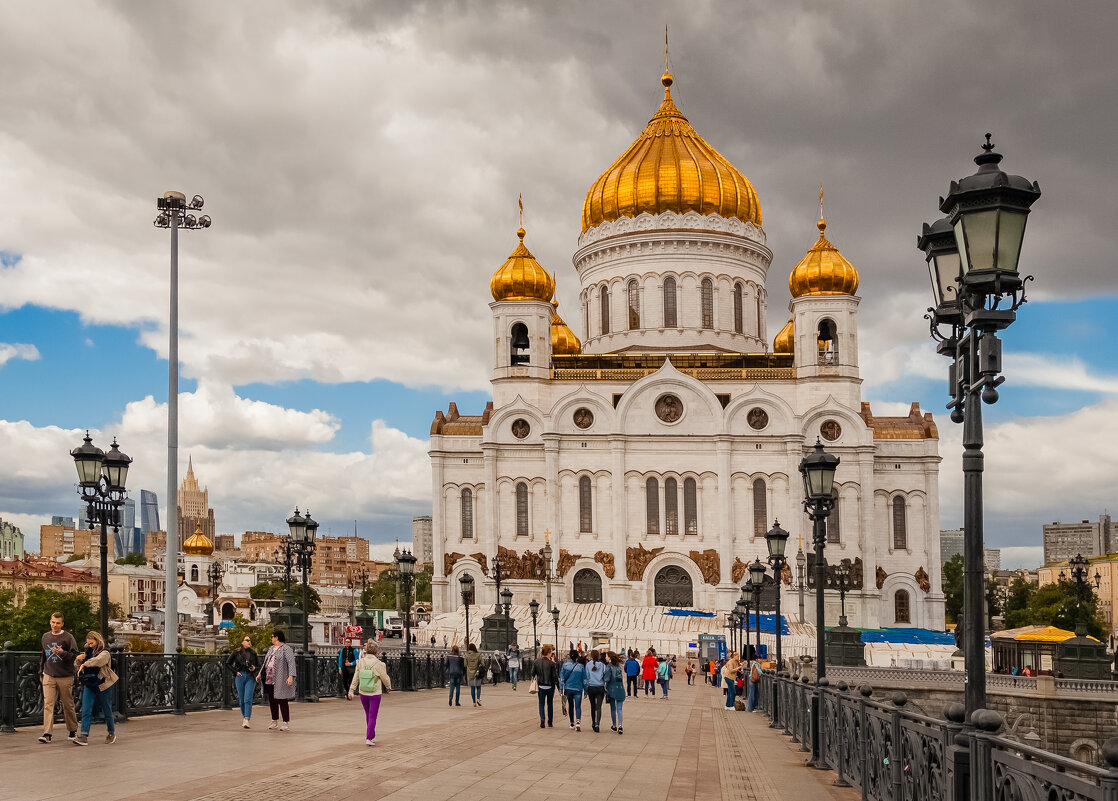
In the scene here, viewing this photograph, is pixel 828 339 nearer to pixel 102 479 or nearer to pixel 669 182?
pixel 669 182

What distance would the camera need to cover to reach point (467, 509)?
65.1 meters

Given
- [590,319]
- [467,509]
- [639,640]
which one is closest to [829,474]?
[639,640]

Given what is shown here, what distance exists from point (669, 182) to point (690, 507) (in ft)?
60.7

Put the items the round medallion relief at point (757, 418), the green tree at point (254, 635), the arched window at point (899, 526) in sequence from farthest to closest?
1. the green tree at point (254, 635)
2. the arched window at point (899, 526)
3. the round medallion relief at point (757, 418)

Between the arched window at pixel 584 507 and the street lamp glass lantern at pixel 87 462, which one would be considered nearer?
the street lamp glass lantern at pixel 87 462

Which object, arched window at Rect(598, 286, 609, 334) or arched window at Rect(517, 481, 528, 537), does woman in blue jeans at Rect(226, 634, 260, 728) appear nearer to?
arched window at Rect(517, 481, 528, 537)

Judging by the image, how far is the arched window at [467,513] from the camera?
6462cm

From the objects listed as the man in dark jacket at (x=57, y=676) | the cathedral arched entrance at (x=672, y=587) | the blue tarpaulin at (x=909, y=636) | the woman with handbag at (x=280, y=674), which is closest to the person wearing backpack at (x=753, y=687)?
the woman with handbag at (x=280, y=674)

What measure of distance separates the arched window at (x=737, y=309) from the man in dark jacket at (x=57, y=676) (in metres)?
57.3

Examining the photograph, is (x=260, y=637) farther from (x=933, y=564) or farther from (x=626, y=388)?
(x=933, y=564)

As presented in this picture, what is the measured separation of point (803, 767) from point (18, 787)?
333 inches

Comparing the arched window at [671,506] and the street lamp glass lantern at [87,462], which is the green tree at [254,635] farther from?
the street lamp glass lantern at [87,462]

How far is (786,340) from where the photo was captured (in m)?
69.2

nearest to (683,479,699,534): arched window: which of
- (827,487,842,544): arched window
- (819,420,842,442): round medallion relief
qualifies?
(827,487,842,544): arched window
